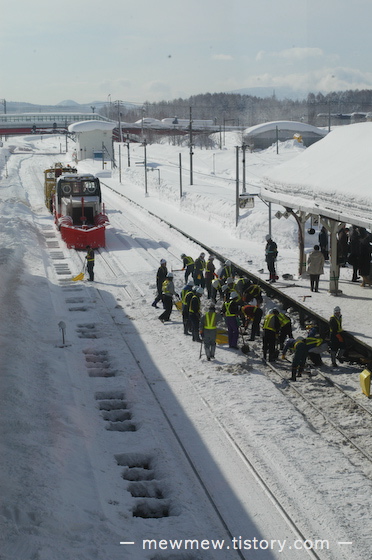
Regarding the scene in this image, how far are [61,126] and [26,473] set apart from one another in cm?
16390

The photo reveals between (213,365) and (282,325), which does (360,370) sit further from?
(213,365)

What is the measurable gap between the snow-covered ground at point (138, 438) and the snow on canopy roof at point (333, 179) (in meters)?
2.94

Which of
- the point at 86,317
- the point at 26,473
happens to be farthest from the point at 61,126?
the point at 26,473

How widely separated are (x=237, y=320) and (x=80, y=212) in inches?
749

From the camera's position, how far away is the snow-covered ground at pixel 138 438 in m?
9.54

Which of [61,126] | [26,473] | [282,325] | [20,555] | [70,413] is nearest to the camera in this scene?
[20,555]

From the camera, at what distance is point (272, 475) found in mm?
11125

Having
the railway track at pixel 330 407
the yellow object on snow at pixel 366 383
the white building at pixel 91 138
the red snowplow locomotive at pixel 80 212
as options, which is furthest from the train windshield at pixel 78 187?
the white building at pixel 91 138

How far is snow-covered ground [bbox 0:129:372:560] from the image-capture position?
31.3 feet

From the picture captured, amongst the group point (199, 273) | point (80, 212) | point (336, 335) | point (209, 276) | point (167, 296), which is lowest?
point (336, 335)

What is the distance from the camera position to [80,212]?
34656mm

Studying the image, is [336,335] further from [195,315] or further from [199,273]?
[199,273]

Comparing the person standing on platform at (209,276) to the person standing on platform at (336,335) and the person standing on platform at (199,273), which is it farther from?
the person standing on platform at (336,335)

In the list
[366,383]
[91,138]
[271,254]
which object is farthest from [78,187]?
[91,138]
